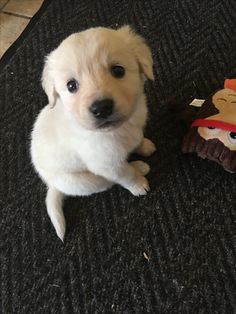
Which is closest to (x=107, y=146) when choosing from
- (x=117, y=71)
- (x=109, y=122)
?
(x=109, y=122)

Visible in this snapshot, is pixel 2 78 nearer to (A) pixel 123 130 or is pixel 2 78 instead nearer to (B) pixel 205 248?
(A) pixel 123 130

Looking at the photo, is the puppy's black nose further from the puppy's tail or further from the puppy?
the puppy's tail

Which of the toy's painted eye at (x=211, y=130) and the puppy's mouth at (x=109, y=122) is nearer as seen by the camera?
the puppy's mouth at (x=109, y=122)

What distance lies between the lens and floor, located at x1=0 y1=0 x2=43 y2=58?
2.35 meters

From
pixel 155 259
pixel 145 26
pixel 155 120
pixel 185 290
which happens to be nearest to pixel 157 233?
pixel 155 259

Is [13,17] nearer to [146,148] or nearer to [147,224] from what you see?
[146,148]

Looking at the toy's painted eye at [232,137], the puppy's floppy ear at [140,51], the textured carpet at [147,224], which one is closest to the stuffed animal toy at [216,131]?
the toy's painted eye at [232,137]

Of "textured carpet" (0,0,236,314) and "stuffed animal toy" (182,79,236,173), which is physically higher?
"stuffed animal toy" (182,79,236,173)

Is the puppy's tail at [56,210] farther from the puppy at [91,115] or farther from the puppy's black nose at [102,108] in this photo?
the puppy's black nose at [102,108]

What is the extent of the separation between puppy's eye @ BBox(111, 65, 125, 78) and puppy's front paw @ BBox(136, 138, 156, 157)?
1.66ft

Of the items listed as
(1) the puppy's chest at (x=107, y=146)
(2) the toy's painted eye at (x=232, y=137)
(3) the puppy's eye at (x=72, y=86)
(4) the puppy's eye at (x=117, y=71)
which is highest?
(4) the puppy's eye at (x=117, y=71)

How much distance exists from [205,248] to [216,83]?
78 centimetres

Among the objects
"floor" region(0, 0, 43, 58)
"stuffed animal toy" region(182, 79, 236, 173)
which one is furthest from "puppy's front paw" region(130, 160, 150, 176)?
"floor" region(0, 0, 43, 58)

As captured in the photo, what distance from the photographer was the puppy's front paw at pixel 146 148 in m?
1.69
